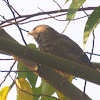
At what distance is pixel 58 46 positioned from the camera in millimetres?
1856

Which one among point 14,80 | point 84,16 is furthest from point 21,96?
point 84,16

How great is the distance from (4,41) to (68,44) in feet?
3.11

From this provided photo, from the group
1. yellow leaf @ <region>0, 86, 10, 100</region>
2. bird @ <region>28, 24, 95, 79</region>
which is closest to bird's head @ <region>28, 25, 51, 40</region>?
bird @ <region>28, 24, 95, 79</region>

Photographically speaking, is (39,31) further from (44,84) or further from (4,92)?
(4,92)

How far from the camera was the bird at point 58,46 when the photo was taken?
1.73 meters

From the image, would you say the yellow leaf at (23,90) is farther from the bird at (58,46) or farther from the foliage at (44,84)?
the bird at (58,46)

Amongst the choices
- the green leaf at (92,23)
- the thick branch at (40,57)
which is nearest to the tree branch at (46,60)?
the thick branch at (40,57)

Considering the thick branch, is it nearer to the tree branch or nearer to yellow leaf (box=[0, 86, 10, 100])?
the tree branch

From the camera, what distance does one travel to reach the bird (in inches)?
68.3

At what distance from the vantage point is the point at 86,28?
1.04 m

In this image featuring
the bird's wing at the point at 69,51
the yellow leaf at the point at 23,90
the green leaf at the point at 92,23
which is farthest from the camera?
the bird's wing at the point at 69,51

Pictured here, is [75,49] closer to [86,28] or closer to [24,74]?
[24,74]

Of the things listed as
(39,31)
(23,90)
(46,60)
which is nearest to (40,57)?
(46,60)

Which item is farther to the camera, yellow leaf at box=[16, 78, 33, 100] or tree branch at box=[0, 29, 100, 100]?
yellow leaf at box=[16, 78, 33, 100]
